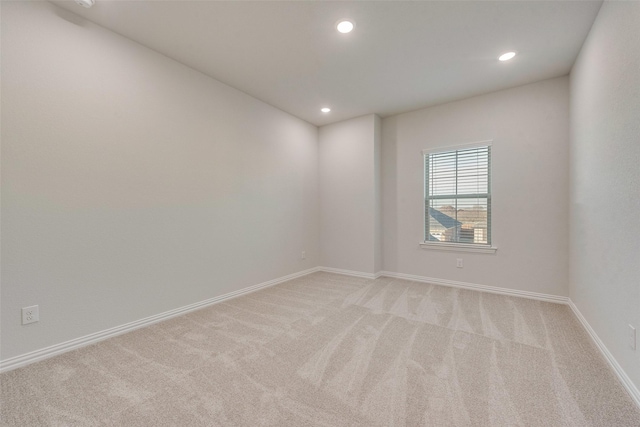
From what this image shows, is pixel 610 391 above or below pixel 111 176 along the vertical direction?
below

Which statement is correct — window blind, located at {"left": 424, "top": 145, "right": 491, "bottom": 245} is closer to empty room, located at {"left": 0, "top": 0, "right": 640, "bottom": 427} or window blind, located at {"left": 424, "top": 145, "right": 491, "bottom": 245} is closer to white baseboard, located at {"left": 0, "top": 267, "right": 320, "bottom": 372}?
empty room, located at {"left": 0, "top": 0, "right": 640, "bottom": 427}

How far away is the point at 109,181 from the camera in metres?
2.23

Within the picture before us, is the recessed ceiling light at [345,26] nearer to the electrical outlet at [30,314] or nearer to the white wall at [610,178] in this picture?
the white wall at [610,178]

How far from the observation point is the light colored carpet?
1.37 meters

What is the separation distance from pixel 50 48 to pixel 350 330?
10.9 ft

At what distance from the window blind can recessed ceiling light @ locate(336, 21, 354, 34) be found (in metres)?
2.33

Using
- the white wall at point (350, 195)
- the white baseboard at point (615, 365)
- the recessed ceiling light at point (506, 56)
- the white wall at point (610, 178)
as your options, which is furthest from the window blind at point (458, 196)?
the white baseboard at point (615, 365)

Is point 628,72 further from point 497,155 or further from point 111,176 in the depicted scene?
point 111,176

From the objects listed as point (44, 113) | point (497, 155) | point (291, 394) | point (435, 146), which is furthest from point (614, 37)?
point (44, 113)

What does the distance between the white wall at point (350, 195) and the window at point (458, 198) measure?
32.3 inches

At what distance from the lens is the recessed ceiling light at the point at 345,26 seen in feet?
7.07

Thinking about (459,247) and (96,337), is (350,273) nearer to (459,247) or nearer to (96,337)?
(459,247)

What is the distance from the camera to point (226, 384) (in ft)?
5.30

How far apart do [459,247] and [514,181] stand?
43.3 inches
